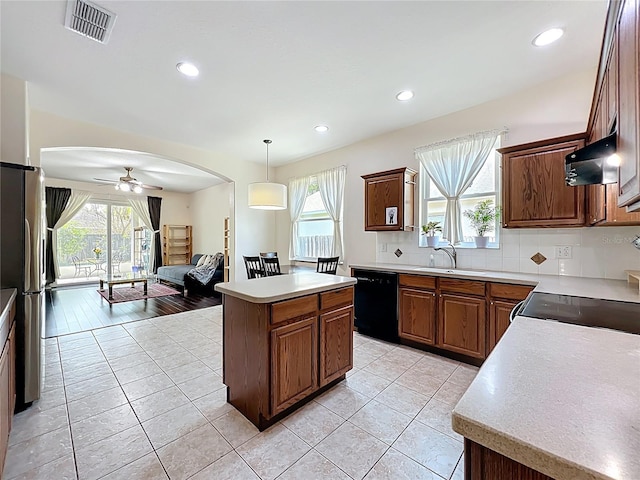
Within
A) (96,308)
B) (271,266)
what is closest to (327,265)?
(271,266)

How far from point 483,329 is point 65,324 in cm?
550

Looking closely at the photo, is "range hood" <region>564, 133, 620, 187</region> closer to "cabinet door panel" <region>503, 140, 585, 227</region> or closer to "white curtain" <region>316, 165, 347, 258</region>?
"cabinet door panel" <region>503, 140, 585, 227</region>

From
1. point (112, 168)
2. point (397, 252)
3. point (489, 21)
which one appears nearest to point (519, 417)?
point (489, 21)

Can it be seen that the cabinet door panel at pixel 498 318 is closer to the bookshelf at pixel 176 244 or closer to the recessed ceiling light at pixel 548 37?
the recessed ceiling light at pixel 548 37

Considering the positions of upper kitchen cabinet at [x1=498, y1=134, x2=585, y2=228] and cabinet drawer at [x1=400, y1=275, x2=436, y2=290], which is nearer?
upper kitchen cabinet at [x1=498, y1=134, x2=585, y2=228]

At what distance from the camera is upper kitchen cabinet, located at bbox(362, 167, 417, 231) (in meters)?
3.59

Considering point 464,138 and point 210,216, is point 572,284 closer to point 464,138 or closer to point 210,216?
point 464,138

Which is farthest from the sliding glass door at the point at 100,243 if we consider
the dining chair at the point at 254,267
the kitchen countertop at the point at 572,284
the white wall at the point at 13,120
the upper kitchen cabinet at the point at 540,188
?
the upper kitchen cabinet at the point at 540,188

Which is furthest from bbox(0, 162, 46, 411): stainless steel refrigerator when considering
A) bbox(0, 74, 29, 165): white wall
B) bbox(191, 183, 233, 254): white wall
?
bbox(191, 183, 233, 254): white wall

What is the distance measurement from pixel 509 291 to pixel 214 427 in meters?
2.65

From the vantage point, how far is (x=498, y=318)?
2576mm

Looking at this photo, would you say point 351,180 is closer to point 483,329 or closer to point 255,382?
point 483,329

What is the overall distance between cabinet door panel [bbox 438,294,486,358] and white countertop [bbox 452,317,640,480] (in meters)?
1.77

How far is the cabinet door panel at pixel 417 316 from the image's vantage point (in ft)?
9.88
